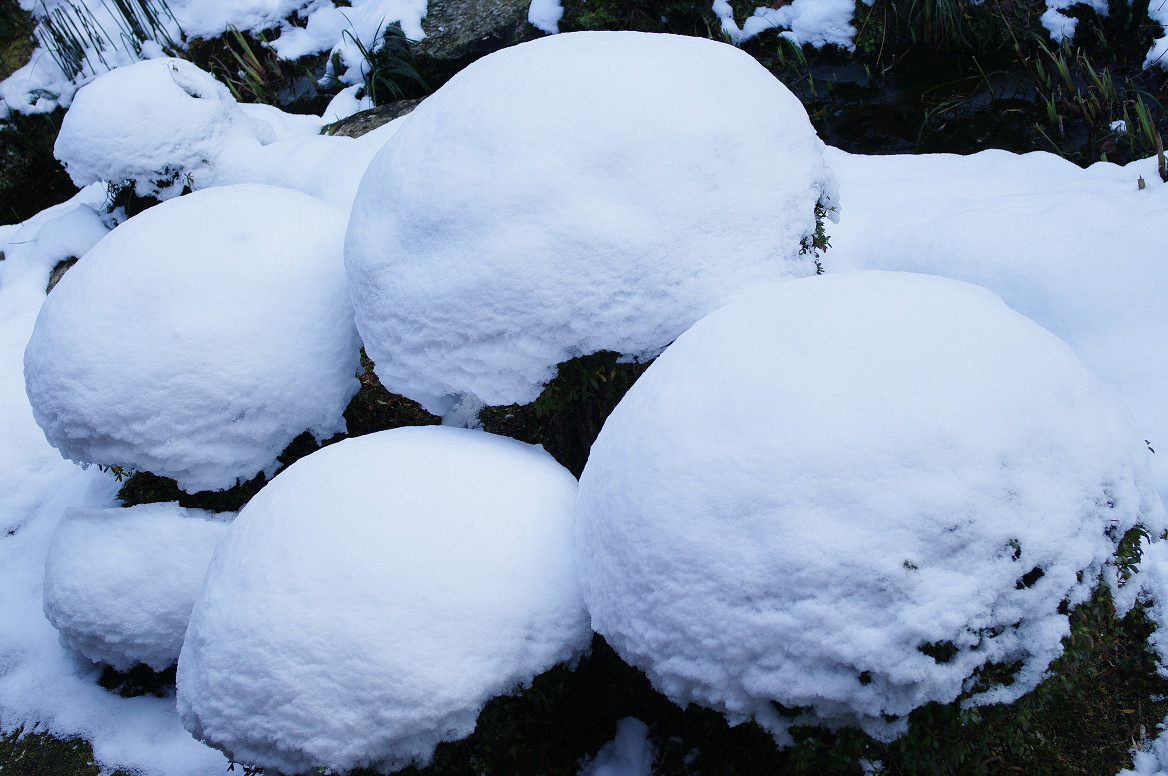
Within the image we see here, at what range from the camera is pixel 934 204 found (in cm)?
297

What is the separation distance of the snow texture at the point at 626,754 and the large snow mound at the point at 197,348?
1.17 m

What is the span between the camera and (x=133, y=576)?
212 centimetres

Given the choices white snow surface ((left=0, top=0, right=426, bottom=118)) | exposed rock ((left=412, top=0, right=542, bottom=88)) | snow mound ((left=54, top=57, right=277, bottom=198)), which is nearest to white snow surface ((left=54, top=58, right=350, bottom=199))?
snow mound ((left=54, top=57, right=277, bottom=198))

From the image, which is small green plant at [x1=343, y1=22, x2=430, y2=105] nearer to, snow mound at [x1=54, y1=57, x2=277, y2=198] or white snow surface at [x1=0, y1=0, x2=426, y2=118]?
white snow surface at [x1=0, y1=0, x2=426, y2=118]

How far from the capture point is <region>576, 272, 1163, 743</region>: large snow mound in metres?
1.20

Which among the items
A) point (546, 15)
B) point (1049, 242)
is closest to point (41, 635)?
point (1049, 242)

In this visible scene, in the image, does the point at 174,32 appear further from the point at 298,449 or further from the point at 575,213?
the point at 575,213

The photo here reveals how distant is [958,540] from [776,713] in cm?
45

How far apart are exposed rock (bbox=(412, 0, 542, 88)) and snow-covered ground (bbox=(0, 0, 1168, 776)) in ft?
3.13

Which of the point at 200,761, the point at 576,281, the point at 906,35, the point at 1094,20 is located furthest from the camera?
the point at 906,35

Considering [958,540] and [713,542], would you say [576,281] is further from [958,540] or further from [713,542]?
[958,540]

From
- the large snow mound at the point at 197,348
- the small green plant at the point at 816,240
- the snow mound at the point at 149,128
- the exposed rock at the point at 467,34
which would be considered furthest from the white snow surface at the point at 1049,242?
the snow mound at the point at 149,128

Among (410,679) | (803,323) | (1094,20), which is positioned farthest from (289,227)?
(1094,20)

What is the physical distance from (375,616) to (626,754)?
0.88 m
